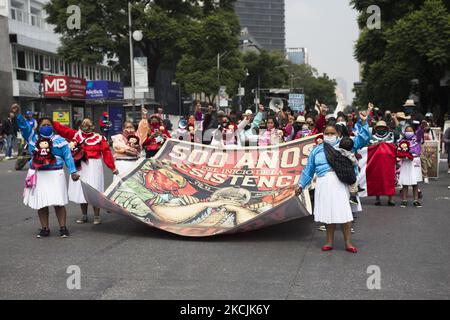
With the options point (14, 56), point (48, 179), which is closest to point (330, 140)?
point (48, 179)

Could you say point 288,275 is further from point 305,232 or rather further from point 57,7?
point 57,7

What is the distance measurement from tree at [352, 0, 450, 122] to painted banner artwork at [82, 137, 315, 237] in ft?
67.9

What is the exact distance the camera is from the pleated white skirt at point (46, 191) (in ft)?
27.6

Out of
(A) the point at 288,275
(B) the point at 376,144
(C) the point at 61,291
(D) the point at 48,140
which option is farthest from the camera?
(B) the point at 376,144

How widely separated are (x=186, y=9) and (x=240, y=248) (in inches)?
1464

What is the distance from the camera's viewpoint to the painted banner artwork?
837 cm

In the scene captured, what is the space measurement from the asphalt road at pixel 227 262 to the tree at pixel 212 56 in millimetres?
32191

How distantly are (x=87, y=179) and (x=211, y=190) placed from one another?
6.96 feet

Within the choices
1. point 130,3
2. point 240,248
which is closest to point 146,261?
point 240,248

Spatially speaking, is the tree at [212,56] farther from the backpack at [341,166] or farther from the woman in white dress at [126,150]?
the backpack at [341,166]

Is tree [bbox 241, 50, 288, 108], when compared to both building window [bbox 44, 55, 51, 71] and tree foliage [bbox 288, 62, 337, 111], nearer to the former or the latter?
tree foliage [bbox 288, 62, 337, 111]

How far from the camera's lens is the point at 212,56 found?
44625 millimetres

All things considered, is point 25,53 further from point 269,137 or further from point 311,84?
point 311,84

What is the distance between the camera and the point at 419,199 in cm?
1249
